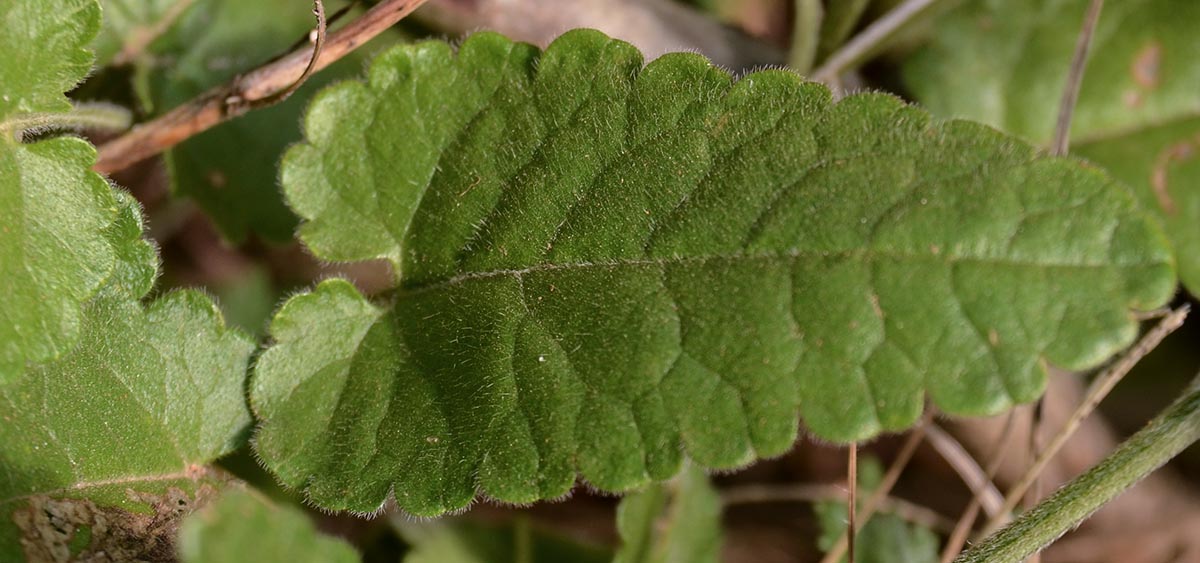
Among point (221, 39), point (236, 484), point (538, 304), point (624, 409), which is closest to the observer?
point (624, 409)

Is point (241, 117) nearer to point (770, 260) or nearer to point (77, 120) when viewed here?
point (77, 120)

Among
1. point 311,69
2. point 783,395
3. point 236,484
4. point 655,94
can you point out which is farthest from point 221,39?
point 783,395

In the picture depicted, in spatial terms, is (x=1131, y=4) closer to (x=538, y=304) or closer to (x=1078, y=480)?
(x=1078, y=480)

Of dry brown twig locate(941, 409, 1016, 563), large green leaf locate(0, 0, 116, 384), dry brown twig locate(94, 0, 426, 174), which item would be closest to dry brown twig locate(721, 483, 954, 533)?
dry brown twig locate(941, 409, 1016, 563)

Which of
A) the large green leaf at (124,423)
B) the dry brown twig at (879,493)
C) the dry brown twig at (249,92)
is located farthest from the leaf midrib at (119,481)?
the dry brown twig at (879,493)

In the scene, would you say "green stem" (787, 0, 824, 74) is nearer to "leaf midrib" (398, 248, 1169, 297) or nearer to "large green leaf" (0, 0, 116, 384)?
"leaf midrib" (398, 248, 1169, 297)

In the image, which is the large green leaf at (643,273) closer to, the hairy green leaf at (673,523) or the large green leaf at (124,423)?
the large green leaf at (124,423)
